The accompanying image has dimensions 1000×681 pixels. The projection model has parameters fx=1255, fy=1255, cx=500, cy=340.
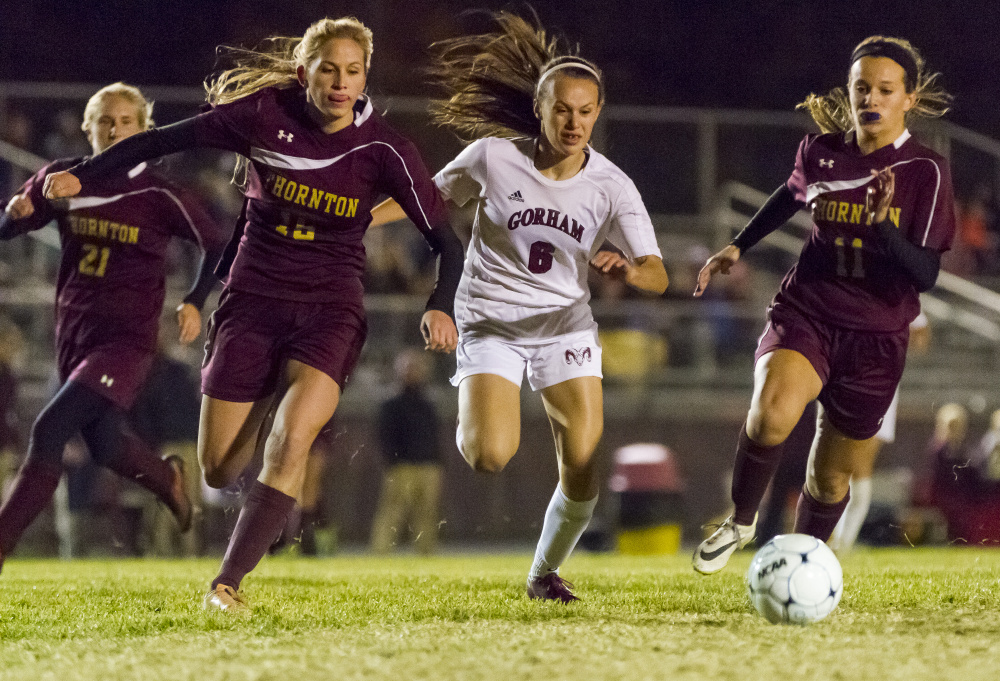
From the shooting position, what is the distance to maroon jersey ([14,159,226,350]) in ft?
22.2

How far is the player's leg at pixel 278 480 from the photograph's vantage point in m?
5.00

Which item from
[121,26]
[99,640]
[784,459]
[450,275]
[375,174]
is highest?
[121,26]

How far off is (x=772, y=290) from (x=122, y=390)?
38.1 ft

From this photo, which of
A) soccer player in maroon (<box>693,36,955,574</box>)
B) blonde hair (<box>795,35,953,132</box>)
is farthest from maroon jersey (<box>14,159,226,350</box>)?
blonde hair (<box>795,35,953,132</box>)

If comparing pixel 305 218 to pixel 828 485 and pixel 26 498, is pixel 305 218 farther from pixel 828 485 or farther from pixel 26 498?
pixel 828 485

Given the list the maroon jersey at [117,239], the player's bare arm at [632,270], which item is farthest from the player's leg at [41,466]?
the player's bare arm at [632,270]

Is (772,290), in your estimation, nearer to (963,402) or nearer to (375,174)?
(963,402)

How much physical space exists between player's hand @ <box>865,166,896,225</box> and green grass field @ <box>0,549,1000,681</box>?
1636mm

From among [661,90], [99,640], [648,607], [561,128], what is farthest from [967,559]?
[661,90]

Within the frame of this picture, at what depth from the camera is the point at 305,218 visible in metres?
5.34

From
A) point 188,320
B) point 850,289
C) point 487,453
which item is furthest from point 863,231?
point 188,320

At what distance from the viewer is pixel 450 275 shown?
5309mm

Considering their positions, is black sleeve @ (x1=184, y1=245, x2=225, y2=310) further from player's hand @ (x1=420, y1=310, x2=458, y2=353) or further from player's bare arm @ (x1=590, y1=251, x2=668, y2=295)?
player's bare arm @ (x1=590, y1=251, x2=668, y2=295)

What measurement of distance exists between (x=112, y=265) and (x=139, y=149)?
1.69m
